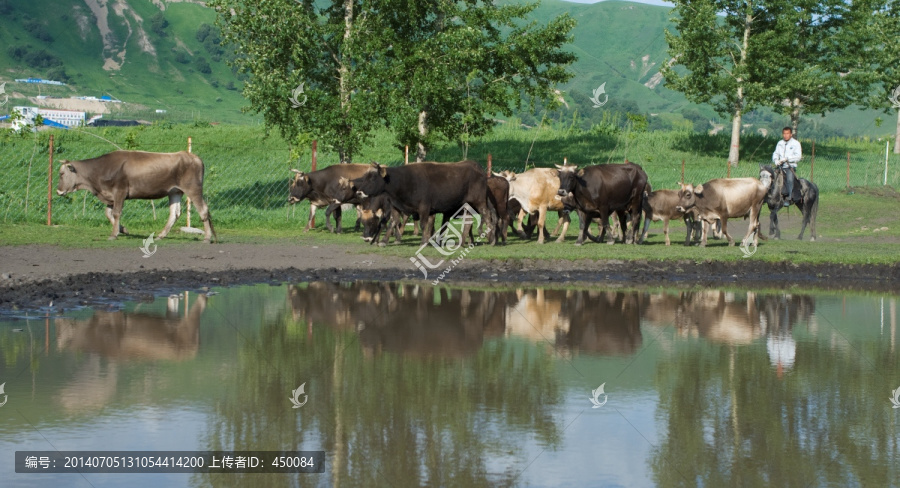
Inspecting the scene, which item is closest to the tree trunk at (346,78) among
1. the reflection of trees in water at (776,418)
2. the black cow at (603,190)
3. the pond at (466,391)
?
the black cow at (603,190)

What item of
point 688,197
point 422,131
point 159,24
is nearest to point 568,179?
point 688,197

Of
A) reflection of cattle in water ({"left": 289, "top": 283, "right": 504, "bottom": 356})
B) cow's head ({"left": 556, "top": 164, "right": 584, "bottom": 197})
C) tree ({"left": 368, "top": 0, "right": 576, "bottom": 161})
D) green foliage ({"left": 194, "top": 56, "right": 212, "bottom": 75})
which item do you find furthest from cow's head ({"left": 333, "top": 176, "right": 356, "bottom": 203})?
green foliage ({"left": 194, "top": 56, "right": 212, "bottom": 75})

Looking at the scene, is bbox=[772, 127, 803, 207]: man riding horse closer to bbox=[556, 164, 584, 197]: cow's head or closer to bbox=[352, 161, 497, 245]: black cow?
bbox=[556, 164, 584, 197]: cow's head

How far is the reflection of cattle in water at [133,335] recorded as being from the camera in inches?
382

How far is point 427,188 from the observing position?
21.0 meters

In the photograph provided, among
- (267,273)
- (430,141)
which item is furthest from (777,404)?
(430,141)

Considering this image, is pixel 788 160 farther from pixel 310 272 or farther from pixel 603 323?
pixel 603 323

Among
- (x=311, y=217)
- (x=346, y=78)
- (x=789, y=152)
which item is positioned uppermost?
(x=346, y=78)

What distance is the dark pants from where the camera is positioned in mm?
23750

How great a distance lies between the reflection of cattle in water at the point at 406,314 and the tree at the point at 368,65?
14601mm

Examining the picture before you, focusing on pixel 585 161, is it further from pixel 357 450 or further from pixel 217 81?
pixel 217 81

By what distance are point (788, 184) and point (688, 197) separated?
3.25 metres

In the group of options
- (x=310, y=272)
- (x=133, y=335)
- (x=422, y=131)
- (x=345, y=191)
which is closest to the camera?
(x=133, y=335)

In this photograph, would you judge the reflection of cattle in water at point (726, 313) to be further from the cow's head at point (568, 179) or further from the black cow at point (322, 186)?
the black cow at point (322, 186)
